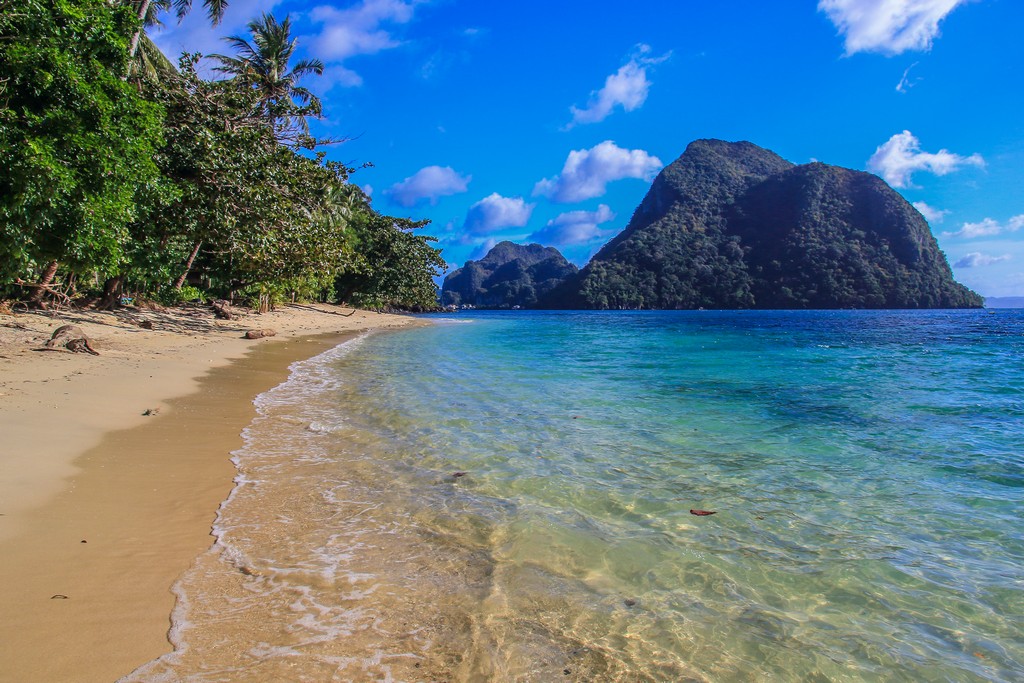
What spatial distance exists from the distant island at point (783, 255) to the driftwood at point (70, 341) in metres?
129

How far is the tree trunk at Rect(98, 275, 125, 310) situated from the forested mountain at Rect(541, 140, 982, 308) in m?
123

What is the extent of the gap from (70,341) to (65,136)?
5045mm

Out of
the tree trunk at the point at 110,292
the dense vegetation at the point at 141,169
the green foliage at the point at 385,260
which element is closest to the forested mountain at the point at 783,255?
the green foliage at the point at 385,260

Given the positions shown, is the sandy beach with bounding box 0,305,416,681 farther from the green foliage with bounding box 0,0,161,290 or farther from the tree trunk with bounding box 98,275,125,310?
the tree trunk with bounding box 98,275,125,310

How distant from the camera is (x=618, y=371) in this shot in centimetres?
1561

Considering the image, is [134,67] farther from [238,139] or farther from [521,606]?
[521,606]

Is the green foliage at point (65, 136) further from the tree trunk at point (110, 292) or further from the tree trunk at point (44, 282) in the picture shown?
the tree trunk at point (110, 292)

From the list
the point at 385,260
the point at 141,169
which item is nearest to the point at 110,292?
the point at 141,169

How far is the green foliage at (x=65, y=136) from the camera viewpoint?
8.55 metres

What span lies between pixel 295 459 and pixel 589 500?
3451mm

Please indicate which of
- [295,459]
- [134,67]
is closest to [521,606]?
[295,459]

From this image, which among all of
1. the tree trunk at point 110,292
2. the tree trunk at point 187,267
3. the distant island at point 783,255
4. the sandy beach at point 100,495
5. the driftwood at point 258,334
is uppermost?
the distant island at point 783,255

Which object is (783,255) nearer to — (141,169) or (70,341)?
(141,169)

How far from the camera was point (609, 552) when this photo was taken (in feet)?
12.9
